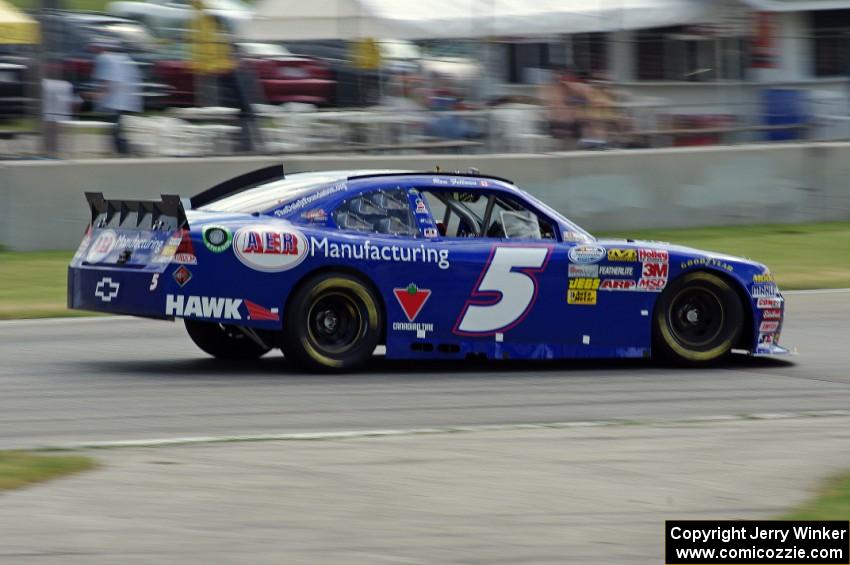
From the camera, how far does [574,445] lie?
24.7 ft

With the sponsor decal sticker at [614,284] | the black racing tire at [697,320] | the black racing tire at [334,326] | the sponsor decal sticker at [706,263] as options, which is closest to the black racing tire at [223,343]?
the black racing tire at [334,326]

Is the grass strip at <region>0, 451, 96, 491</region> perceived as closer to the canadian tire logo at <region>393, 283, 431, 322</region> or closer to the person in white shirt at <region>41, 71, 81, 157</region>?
the canadian tire logo at <region>393, 283, 431, 322</region>

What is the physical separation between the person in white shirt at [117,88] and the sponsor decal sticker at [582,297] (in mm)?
9009

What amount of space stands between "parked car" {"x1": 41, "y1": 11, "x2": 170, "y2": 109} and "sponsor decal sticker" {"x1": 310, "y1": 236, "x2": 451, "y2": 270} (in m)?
9.35

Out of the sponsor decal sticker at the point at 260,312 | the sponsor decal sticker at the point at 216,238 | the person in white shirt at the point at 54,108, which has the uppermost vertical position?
the person in white shirt at the point at 54,108

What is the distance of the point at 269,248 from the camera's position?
375 inches

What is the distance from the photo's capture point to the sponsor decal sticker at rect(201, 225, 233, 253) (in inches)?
371

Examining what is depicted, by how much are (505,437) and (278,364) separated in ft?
10.2

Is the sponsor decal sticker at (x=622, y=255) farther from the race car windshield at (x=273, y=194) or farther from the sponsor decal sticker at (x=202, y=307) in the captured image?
the sponsor decal sticker at (x=202, y=307)

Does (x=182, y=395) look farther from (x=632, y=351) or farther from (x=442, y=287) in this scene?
(x=632, y=351)

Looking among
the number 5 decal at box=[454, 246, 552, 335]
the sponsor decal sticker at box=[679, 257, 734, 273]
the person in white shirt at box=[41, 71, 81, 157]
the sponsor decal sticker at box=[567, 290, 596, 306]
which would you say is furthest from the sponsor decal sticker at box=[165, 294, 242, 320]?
the person in white shirt at box=[41, 71, 81, 157]

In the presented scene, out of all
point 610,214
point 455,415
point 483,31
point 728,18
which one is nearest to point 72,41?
point 483,31

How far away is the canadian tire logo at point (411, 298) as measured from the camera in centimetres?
987

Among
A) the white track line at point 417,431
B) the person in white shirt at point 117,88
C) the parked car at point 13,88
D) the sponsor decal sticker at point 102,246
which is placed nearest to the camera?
the white track line at point 417,431
